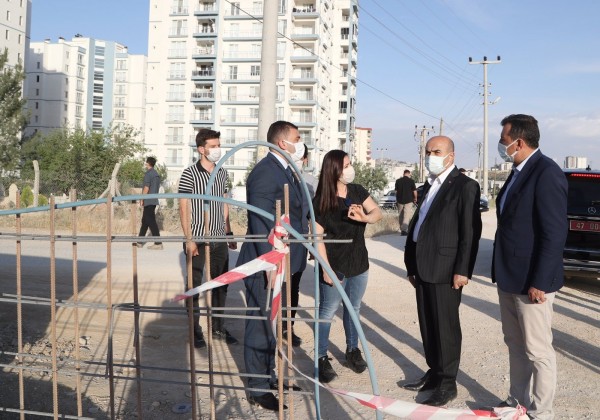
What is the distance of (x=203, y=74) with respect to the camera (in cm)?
7169

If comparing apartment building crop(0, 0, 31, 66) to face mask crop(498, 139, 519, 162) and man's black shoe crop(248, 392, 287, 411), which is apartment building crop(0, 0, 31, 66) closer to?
→ man's black shoe crop(248, 392, 287, 411)

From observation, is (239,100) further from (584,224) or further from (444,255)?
(444,255)

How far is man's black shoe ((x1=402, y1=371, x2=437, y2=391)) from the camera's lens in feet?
16.9

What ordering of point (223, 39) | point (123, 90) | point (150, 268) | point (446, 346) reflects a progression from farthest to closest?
point (123, 90) → point (223, 39) → point (150, 268) → point (446, 346)

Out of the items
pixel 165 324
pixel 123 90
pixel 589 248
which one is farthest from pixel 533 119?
pixel 123 90

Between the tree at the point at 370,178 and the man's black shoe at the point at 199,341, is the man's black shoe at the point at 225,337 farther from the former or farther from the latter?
the tree at the point at 370,178

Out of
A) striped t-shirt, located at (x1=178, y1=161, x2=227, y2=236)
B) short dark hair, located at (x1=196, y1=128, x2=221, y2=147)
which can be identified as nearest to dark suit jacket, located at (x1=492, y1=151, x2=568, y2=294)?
striped t-shirt, located at (x1=178, y1=161, x2=227, y2=236)

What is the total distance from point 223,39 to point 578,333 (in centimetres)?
6743

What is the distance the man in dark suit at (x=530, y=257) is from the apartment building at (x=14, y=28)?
75256 millimetres

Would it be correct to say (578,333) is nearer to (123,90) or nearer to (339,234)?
(339,234)

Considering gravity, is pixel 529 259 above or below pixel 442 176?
below

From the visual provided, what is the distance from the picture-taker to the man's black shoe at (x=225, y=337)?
6.65 meters

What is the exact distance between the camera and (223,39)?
70688mm

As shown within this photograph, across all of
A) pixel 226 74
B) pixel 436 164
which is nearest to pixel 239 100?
pixel 226 74
